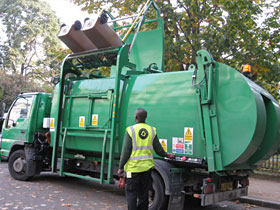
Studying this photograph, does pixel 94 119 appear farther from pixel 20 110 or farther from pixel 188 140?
pixel 20 110

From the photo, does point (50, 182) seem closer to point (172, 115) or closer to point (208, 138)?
point (172, 115)

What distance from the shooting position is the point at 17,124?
812cm

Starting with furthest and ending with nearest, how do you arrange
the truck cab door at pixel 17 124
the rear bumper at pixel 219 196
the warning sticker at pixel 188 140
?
the truck cab door at pixel 17 124, the warning sticker at pixel 188 140, the rear bumper at pixel 219 196

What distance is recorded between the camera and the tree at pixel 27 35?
1166 inches

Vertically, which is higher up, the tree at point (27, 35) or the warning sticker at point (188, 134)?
the tree at point (27, 35)

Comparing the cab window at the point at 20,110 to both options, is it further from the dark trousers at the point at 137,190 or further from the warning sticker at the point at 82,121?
the dark trousers at the point at 137,190

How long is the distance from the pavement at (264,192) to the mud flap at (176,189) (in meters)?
2.42

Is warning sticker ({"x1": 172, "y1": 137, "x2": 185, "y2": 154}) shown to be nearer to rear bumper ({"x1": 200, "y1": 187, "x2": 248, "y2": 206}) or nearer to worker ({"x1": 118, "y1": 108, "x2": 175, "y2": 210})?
rear bumper ({"x1": 200, "y1": 187, "x2": 248, "y2": 206})

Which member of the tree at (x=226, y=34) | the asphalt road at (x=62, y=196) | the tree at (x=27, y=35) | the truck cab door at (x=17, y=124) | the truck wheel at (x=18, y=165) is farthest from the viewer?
the tree at (x=27, y=35)

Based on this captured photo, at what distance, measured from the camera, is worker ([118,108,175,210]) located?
158 inches

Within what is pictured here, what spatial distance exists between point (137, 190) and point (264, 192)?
4.74m

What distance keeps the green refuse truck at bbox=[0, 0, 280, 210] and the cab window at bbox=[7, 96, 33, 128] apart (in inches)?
1.2

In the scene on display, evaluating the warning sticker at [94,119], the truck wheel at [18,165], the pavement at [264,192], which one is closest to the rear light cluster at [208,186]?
the pavement at [264,192]

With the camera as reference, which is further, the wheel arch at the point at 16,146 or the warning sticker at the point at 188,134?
the wheel arch at the point at 16,146
